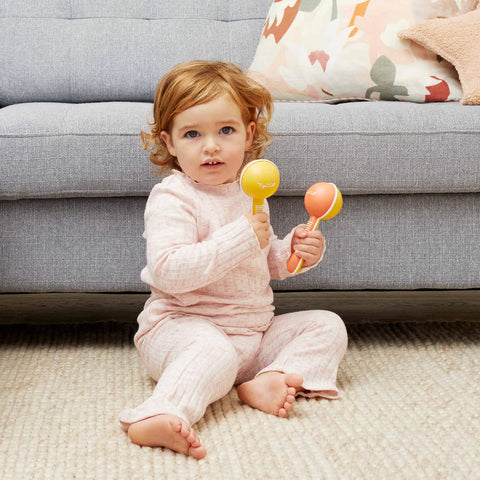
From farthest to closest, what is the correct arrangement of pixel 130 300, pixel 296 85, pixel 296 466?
pixel 296 85 → pixel 130 300 → pixel 296 466

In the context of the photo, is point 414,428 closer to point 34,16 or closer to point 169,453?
point 169,453

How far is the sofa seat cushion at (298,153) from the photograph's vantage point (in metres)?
1.10

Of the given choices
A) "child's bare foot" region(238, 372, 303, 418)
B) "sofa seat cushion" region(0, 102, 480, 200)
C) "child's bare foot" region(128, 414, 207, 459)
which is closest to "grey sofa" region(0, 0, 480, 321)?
"sofa seat cushion" region(0, 102, 480, 200)

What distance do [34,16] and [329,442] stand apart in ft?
4.83

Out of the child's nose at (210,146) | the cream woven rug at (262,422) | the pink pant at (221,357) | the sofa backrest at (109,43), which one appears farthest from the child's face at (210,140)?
the sofa backrest at (109,43)

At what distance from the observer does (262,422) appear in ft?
2.93

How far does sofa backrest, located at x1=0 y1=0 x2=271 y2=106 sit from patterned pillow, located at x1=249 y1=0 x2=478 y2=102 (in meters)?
0.26

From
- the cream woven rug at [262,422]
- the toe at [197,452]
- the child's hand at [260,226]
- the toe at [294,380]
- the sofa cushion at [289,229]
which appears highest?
the child's hand at [260,226]

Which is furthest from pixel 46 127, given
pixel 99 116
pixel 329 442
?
pixel 329 442

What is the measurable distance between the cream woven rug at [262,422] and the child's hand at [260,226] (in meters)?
0.26

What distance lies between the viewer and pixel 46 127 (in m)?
1.11

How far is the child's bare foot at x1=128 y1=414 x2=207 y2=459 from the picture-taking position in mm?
791

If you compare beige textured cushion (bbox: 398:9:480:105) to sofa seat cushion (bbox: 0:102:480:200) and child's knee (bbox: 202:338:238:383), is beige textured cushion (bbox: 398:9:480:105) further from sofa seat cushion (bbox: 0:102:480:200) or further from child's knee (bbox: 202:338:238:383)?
child's knee (bbox: 202:338:238:383)

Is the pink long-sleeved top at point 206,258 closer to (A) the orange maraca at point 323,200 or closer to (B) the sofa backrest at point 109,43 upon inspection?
(A) the orange maraca at point 323,200
